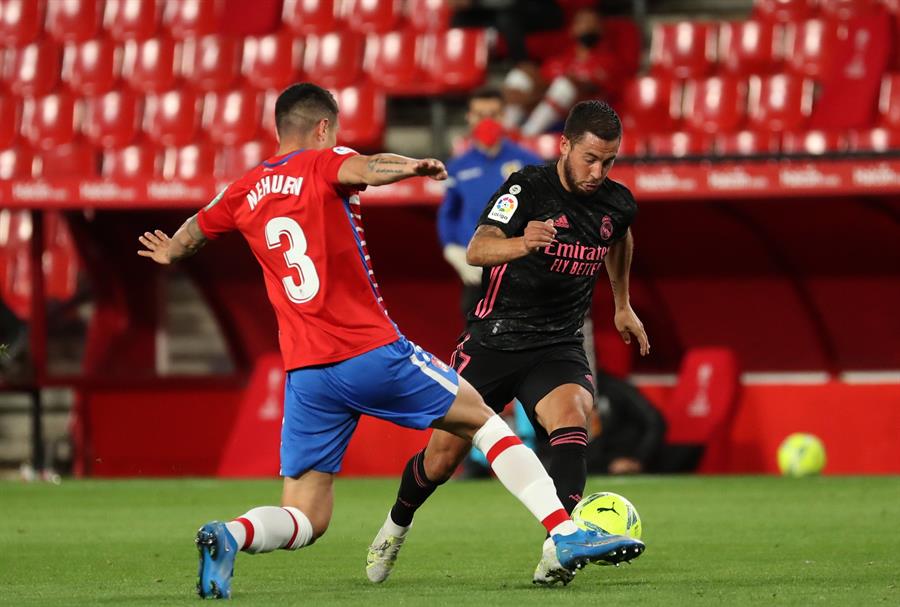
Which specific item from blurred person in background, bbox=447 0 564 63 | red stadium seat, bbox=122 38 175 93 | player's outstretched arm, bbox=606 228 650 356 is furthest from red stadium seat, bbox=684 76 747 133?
player's outstretched arm, bbox=606 228 650 356

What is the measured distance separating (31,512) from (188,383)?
439cm

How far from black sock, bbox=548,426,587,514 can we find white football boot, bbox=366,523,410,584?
2.06ft

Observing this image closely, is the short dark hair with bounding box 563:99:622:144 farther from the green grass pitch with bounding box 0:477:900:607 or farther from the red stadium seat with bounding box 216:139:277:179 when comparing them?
the red stadium seat with bounding box 216:139:277:179

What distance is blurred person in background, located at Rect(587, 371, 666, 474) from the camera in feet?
40.3

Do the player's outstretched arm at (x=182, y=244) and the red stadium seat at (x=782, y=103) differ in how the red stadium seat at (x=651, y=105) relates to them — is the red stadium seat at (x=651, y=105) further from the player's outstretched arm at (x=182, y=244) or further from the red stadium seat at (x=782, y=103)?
the player's outstretched arm at (x=182, y=244)

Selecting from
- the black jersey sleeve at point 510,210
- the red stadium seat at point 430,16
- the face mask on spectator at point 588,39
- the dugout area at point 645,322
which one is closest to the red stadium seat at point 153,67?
the dugout area at point 645,322

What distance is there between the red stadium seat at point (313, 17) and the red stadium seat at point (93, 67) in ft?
5.78

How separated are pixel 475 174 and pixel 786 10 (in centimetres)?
461

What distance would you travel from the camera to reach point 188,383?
46.4 feet

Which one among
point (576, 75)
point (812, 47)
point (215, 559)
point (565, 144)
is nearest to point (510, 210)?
point (565, 144)

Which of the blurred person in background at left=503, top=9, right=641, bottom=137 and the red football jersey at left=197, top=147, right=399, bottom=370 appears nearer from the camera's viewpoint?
the red football jersey at left=197, top=147, right=399, bottom=370

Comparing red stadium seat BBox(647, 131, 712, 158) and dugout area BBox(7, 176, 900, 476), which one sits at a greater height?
red stadium seat BBox(647, 131, 712, 158)

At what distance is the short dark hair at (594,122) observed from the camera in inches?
242

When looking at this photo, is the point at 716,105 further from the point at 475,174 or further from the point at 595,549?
the point at 595,549
